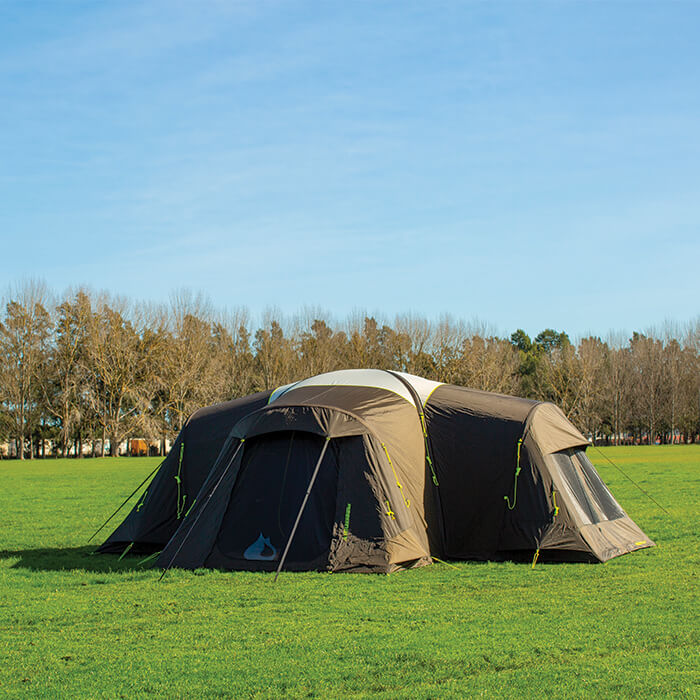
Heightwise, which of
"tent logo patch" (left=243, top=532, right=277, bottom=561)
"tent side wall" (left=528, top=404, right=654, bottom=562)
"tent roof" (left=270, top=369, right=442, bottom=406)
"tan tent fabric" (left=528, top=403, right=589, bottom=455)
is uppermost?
"tent roof" (left=270, top=369, right=442, bottom=406)

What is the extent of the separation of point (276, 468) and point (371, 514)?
167 centimetres

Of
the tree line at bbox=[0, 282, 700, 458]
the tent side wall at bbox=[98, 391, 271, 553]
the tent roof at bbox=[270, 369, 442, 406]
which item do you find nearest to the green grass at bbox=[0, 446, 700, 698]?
the tent side wall at bbox=[98, 391, 271, 553]

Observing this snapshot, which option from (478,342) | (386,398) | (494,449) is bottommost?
(494,449)

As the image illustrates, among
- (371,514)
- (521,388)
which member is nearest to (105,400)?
(521,388)

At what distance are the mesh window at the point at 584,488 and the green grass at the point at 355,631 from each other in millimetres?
830

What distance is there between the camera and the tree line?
2474 inches

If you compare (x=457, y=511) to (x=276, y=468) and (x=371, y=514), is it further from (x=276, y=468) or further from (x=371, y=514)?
(x=276, y=468)

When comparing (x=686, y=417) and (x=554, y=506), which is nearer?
(x=554, y=506)

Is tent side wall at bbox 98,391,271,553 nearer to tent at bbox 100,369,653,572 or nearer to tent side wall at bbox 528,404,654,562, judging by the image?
tent at bbox 100,369,653,572

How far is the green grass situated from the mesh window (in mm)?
830

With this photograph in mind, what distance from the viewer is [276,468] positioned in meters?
12.1

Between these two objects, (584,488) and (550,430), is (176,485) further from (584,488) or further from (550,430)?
(584,488)

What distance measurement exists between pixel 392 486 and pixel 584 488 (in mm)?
3414

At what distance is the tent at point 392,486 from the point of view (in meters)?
11.5
